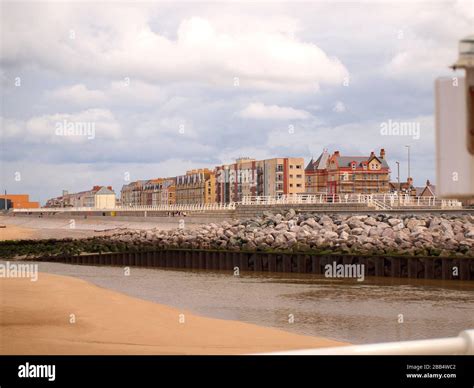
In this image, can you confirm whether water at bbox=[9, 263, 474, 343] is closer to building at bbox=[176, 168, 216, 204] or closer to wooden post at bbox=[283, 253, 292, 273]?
wooden post at bbox=[283, 253, 292, 273]

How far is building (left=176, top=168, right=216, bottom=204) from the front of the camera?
144 meters

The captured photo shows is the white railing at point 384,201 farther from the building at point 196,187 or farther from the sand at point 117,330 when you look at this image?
the building at point 196,187

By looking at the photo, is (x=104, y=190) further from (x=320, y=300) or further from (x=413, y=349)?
(x=413, y=349)

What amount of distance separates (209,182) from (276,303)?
412 ft

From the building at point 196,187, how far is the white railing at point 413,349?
137373mm

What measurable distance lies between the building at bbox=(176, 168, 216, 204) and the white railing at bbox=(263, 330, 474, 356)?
13737cm

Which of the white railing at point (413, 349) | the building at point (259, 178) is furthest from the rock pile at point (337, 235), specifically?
the building at point (259, 178)

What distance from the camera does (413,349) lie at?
3986 millimetres

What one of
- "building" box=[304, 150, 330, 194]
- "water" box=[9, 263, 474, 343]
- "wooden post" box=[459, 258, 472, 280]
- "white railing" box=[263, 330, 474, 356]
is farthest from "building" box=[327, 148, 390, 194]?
"white railing" box=[263, 330, 474, 356]

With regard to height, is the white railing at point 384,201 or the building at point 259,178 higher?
the building at point 259,178

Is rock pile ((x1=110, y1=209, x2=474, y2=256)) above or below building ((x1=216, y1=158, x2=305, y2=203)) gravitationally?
below

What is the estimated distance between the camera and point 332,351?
3926 millimetres

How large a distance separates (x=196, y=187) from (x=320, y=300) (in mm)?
131140

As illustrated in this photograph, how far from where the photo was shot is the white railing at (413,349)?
3906mm
